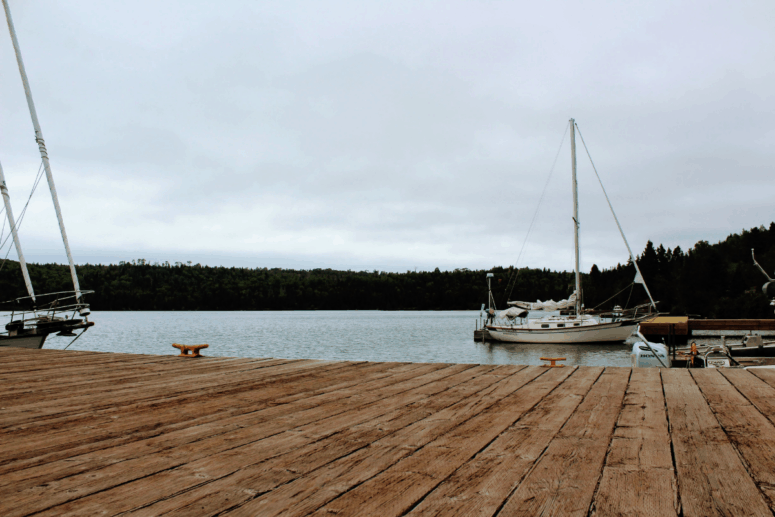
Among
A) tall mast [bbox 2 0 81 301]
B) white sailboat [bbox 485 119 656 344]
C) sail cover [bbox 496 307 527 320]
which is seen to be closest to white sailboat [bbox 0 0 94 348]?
tall mast [bbox 2 0 81 301]

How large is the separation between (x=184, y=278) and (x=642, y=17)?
371 ft

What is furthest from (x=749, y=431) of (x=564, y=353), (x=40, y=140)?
(x=564, y=353)

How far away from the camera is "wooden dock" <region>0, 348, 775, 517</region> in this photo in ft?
5.49

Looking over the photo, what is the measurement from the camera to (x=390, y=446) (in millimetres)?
2355

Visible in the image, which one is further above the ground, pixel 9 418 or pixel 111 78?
pixel 111 78

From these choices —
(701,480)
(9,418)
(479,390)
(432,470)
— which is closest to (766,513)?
(701,480)

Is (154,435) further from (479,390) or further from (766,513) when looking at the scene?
(766,513)

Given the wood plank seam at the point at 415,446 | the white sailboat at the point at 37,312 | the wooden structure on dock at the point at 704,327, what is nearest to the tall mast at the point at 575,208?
the wooden structure on dock at the point at 704,327

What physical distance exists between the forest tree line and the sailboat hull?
2014 cm

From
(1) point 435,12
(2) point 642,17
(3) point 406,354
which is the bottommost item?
(3) point 406,354

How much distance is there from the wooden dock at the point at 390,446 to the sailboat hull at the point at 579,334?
90.4 ft

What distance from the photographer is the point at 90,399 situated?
3.57 meters

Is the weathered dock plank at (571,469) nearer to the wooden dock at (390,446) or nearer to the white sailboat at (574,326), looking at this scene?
the wooden dock at (390,446)

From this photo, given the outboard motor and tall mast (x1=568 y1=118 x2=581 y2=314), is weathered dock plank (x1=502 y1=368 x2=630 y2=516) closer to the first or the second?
the outboard motor
